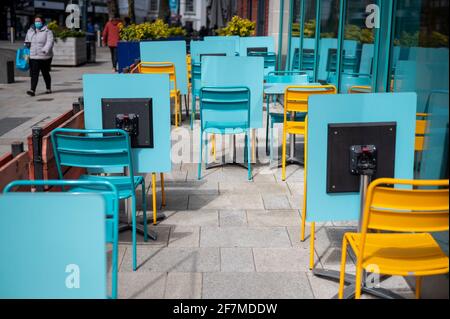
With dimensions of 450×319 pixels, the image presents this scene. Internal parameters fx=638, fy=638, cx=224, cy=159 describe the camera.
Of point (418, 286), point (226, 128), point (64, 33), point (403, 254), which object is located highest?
point (64, 33)

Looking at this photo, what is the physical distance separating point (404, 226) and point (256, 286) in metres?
1.35

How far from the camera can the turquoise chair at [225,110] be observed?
23.4 ft

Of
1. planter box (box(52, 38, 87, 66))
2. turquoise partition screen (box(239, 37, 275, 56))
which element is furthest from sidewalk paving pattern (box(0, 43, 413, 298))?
planter box (box(52, 38, 87, 66))

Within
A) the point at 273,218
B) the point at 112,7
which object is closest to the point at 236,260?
the point at 273,218

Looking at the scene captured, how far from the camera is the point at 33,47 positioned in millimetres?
13602

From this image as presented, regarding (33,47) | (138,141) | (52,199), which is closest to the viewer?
(52,199)

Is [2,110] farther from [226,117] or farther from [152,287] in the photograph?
[152,287]

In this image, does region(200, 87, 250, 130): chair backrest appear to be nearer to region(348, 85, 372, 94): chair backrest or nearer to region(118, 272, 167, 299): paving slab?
region(348, 85, 372, 94): chair backrest

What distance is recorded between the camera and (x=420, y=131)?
4.36m

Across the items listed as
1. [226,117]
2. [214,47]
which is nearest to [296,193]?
[226,117]

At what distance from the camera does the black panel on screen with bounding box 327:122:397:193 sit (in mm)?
3840

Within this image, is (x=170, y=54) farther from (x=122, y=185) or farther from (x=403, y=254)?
(x=403, y=254)

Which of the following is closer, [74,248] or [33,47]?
[74,248]

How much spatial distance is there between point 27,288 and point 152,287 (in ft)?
5.47
